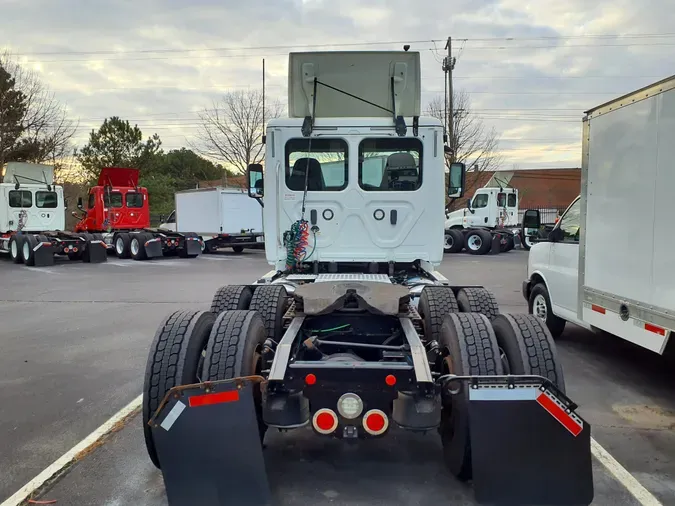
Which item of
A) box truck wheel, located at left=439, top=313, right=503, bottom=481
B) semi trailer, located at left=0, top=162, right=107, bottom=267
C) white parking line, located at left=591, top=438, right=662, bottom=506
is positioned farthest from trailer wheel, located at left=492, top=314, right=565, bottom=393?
semi trailer, located at left=0, top=162, right=107, bottom=267

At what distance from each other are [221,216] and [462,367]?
63.2ft

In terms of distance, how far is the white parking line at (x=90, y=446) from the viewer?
3.16 m

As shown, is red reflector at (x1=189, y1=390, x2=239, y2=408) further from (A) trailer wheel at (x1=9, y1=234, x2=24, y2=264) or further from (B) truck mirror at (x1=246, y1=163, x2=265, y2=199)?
(A) trailer wheel at (x1=9, y1=234, x2=24, y2=264)

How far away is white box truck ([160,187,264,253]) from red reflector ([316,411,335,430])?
18802mm

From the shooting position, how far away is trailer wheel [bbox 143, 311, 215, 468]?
314cm

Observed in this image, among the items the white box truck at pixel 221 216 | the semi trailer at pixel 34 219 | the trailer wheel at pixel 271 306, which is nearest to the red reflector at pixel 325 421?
the trailer wheel at pixel 271 306

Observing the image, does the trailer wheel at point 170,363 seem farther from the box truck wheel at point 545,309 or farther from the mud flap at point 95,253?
the mud flap at point 95,253

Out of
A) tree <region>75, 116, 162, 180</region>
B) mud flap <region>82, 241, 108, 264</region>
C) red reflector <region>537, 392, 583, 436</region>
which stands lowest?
mud flap <region>82, 241, 108, 264</region>

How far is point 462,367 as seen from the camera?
3051mm

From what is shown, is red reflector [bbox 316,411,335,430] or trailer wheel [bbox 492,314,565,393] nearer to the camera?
red reflector [bbox 316,411,335,430]

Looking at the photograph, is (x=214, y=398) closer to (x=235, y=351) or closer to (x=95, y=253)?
(x=235, y=351)

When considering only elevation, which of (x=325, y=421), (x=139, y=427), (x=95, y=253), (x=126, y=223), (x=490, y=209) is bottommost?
(x=139, y=427)

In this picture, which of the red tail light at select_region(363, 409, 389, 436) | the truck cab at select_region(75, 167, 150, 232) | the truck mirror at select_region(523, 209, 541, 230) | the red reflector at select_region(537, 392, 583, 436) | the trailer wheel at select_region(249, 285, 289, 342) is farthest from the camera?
the truck cab at select_region(75, 167, 150, 232)

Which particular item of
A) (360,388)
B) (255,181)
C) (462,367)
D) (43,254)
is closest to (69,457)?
(360,388)
